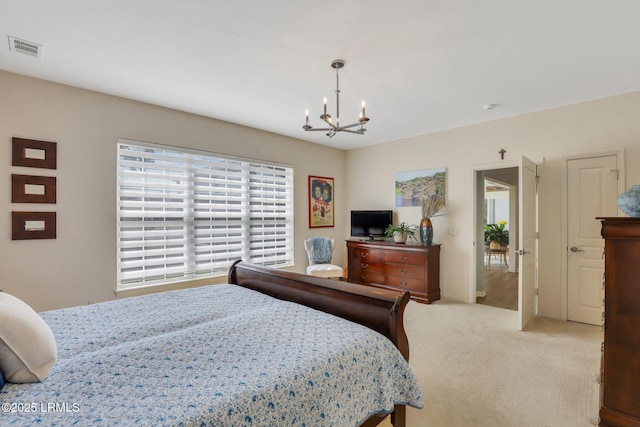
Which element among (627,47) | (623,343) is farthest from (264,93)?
(623,343)

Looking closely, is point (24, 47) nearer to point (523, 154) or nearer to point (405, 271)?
point (405, 271)

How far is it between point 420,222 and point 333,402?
12.9 feet

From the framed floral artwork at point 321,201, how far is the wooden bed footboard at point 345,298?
9.35ft

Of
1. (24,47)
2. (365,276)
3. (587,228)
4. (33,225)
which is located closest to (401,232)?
(365,276)

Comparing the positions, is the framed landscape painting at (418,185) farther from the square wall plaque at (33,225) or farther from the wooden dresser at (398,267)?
the square wall plaque at (33,225)

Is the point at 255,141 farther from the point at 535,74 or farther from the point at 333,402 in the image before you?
the point at 333,402

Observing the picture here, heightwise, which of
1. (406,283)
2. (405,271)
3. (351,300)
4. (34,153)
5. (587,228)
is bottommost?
(406,283)

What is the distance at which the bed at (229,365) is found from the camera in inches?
40.9

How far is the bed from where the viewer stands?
1.04 m

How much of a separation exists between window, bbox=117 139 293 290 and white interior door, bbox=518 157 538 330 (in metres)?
3.39

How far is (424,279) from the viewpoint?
4484 mm

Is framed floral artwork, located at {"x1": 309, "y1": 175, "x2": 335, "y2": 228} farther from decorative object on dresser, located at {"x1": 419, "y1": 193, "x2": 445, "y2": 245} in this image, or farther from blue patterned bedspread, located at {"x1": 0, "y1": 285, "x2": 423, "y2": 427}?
blue patterned bedspread, located at {"x1": 0, "y1": 285, "x2": 423, "y2": 427}

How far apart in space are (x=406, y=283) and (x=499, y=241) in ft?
15.2

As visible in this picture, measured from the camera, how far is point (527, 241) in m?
3.59
